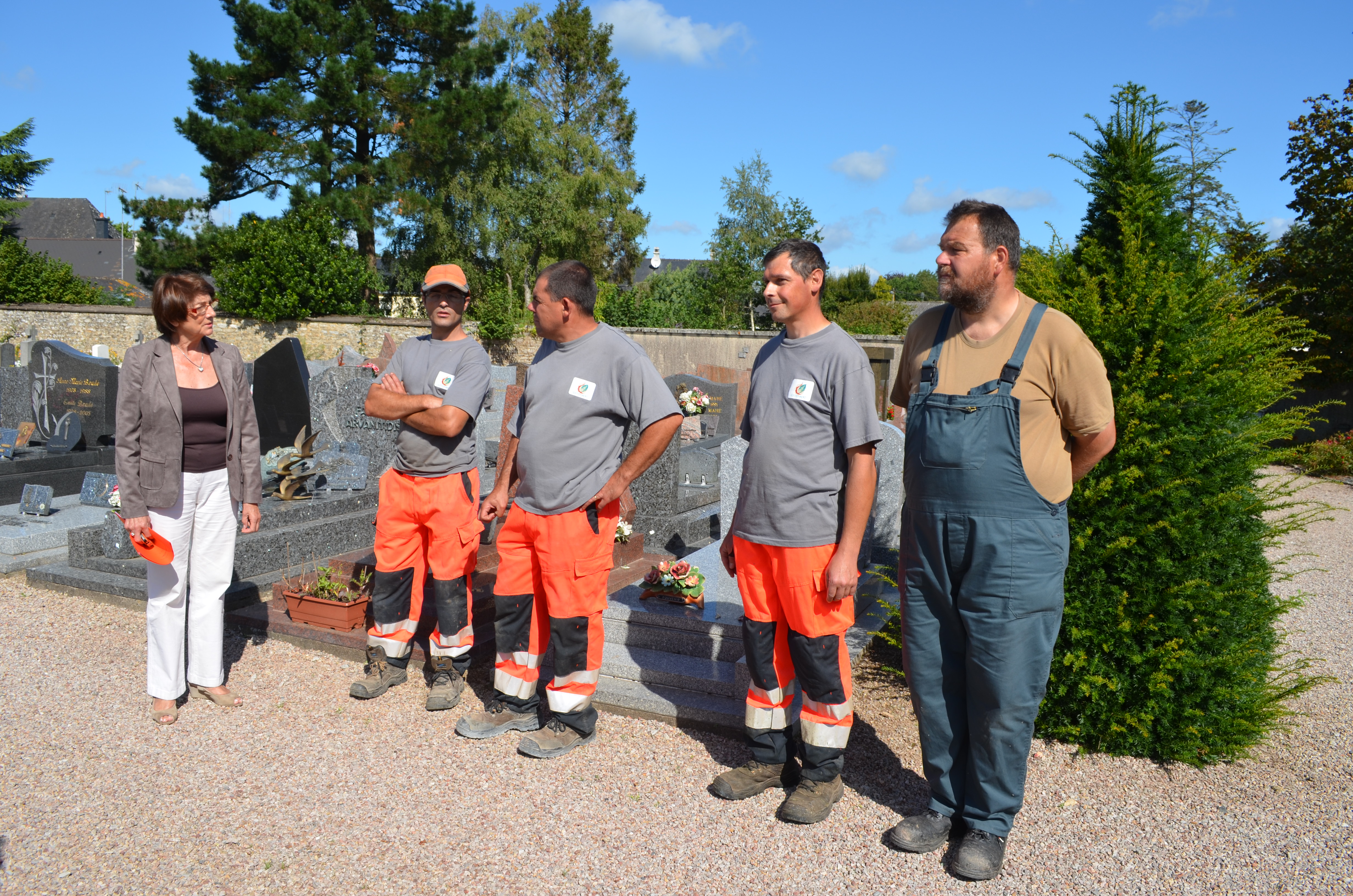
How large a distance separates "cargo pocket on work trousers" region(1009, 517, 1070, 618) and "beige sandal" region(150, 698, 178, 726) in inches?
146

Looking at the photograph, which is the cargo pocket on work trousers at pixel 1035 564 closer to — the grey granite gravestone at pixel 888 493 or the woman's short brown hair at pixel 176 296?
the grey granite gravestone at pixel 888 493

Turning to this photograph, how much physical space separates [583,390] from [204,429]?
6.22 ft

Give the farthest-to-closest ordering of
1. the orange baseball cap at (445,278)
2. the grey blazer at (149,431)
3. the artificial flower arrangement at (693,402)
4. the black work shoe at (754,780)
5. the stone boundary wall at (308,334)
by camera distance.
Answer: the stone boundary wall at (308,334) → the artificial flower arrangement at (693,402) → the orange baseball cap at (445,278) → the grey blazer at (149,431) → the black work shoe at (754,780)

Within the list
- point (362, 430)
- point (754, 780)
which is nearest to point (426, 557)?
point (754, 780)

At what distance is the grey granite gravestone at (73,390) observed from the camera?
9836 mm

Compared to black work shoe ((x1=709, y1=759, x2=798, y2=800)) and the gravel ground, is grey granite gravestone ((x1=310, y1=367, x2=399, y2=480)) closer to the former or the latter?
the gravel ground

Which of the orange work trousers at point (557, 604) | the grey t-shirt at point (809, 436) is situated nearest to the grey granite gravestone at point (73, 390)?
the orange work trousers at point (557, 604)

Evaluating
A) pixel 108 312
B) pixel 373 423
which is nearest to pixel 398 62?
pixel 108 312

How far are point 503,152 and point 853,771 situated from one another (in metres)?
28.3

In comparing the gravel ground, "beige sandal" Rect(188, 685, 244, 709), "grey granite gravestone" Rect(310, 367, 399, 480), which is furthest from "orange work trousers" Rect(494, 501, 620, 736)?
"grey granite gravestone" Rect(310, 367, 399, 480)

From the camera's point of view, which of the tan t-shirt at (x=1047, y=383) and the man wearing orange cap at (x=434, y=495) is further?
the man wearing orange cap at (x=434, y=495)

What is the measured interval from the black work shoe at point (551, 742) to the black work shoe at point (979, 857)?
5.34ft

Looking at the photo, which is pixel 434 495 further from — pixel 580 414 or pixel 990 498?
pixel 990 498

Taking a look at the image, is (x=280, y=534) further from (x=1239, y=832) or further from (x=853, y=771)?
(x=1239, y=832)
